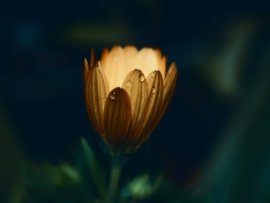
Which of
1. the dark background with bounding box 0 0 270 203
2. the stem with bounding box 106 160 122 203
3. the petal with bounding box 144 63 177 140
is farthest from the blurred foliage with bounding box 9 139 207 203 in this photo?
the dark background with bounding box 0 0 270 203

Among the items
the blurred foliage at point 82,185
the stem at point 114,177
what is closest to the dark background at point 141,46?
the blurred foliage at point 82,185

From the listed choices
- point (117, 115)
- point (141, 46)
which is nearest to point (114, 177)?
point (117, 115)

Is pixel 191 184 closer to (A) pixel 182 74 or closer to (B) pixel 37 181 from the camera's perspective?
(A) pixel 182 74

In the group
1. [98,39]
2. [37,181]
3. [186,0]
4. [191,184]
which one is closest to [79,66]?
[98,39]

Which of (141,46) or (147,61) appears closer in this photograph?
(147,61)

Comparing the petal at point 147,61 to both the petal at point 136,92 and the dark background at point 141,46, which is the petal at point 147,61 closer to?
the petal at point 136,92

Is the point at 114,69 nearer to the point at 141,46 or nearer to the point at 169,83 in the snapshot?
the point at 169,83
